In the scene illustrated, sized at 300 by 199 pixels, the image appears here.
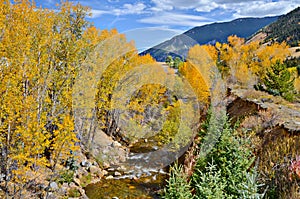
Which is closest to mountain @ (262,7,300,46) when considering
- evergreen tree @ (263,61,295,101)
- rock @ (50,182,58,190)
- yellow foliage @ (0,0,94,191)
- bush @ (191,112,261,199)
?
evergreen tree @ (263,61,295,101)

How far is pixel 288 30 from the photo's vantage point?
4055 inches

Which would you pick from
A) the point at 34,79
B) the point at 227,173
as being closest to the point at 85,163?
the point at 34,79

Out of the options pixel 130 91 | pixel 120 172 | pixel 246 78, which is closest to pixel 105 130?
pixel 130 91

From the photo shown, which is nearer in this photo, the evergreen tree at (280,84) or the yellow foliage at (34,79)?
the yellow foliage at (34,79)

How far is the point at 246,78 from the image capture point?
39.1 metres

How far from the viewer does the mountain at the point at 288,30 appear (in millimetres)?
92625

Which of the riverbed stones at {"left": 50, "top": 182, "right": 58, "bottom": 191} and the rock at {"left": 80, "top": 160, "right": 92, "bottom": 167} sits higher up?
the riverbed stones at {"left": 50, "top": 182, "right": 58, "bottom": 191}

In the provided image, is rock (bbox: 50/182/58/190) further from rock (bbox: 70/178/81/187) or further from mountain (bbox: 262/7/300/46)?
mountain (bbox: 262/7/300/46)

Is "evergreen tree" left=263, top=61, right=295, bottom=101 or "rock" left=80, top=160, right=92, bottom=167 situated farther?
"evergreen tree" left=263, top=61, right=295, bottom=101

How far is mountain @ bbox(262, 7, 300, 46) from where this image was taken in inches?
3647

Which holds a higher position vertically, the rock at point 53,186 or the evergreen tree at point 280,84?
the evergreen tree at point 280,84

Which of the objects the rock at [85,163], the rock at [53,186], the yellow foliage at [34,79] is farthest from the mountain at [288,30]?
the rock at [53,186]

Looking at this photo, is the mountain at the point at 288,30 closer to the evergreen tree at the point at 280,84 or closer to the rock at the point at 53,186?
the evergreen tree at the point at 280,84

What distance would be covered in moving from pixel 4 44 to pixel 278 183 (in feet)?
32.4
